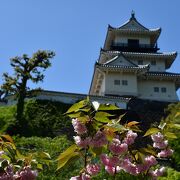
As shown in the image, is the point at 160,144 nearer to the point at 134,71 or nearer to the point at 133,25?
the point at 134,71

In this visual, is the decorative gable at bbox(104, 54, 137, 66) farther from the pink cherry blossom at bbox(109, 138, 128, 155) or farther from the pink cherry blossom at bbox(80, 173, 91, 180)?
the pink cherry blossom at bbox(80, 173, 91, 180)

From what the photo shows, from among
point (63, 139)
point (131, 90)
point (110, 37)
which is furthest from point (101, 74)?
point (63, 139)

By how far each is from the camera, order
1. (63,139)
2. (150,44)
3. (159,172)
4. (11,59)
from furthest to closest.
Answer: (150,44) → (11,59) → (63,139) → (159,172)

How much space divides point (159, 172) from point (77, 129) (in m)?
0.90

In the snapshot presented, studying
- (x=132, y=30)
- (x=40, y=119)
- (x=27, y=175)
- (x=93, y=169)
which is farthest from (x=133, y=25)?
(x=27, y=175)

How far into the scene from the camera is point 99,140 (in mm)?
3180

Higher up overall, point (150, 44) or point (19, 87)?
point (150, 44)

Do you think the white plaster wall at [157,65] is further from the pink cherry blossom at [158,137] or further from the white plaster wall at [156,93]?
the pink cherry blossom at [158,137]

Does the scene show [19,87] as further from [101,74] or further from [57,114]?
[101,74]

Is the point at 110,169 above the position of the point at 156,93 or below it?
below

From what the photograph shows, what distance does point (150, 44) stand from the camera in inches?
1310

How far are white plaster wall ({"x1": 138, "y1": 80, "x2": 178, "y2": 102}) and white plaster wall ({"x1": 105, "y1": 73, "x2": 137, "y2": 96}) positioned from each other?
0.80 metres

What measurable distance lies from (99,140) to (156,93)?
25504mm

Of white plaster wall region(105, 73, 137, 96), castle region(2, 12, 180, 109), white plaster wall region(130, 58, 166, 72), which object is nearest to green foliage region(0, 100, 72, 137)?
castle region(2, 12, 180, 109)
